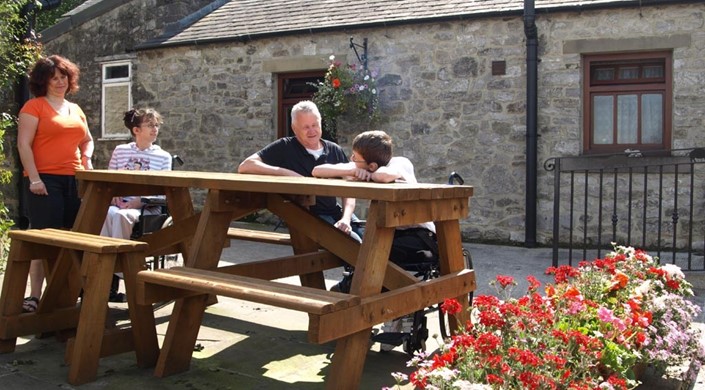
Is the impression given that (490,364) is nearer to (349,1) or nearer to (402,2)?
(402,2)

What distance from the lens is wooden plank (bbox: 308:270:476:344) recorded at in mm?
2842

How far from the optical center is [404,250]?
4180 mm

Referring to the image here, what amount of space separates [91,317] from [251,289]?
994 mm

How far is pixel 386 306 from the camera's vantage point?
128 inches

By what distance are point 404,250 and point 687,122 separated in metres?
5.83

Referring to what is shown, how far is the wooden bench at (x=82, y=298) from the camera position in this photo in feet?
11.8

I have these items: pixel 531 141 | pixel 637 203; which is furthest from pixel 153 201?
pixel 637 203

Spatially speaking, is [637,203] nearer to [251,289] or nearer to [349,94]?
[349,94]

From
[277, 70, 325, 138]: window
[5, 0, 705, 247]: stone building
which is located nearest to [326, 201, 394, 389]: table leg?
[5, 0, 705, 247]: stone building

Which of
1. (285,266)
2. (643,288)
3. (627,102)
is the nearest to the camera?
(643,288)

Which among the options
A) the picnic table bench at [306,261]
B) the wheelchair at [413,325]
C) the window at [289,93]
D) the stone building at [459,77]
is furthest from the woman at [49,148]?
the window at [289,93]

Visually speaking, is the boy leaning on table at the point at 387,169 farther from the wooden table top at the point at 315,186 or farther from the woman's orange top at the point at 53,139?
the woman's orange top at the point at 53,139

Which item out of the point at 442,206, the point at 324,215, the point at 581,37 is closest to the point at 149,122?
the point at 324,215

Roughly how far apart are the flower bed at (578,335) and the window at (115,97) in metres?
11.0
